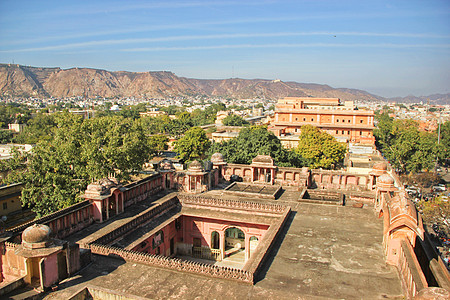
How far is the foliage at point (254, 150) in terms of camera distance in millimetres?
35219

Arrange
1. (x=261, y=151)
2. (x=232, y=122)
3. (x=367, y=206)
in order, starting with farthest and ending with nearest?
(x=232, y=122) → (x=261, y=151) → (x=367, y=206)

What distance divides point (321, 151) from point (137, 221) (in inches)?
1268

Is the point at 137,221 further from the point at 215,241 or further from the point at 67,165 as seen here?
the point at 67,165

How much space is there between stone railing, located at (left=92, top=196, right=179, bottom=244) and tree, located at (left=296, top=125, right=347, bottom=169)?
25.5 m

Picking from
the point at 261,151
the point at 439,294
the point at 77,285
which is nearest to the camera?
the point at 439,294

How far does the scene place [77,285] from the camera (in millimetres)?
12453

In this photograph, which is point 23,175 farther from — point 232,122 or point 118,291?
point 232,122

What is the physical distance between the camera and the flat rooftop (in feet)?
38.8

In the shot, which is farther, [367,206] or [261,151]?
[261,151]

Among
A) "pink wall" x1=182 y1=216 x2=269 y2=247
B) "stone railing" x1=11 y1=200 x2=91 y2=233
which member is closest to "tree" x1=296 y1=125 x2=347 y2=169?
"pink wall" x1=182 y1=216 x2=269 y2=247

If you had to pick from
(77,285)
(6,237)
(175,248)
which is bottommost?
(175,248)

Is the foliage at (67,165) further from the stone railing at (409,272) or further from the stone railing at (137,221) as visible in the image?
the stone railing at (409,272)

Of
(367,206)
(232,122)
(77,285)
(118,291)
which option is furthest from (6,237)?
→ (232,122)

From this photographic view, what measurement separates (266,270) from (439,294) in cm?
610
